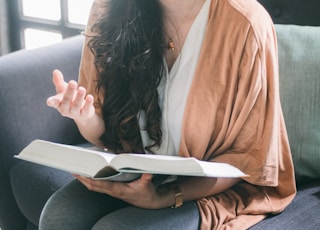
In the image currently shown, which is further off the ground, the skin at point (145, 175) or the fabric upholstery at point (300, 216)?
the skin at point (145, 175)

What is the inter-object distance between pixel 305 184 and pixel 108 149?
46cm

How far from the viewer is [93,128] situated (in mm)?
1218

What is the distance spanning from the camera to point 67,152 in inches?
38.9

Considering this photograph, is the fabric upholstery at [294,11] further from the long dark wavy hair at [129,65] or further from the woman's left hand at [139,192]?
the woman's left hand at [139,192]

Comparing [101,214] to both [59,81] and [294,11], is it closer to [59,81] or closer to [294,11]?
[59,81]

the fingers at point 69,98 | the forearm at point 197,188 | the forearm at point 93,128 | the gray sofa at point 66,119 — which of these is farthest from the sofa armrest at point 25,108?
the forearm at point 197,188

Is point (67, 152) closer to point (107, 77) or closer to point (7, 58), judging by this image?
point (107, 77)

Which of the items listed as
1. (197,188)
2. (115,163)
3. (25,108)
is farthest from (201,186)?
(25,108)

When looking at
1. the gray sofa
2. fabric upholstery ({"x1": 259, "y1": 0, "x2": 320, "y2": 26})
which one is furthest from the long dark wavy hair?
fabric upholstery ({"x1": 259, "y1": 0, "x2": 320, "y2": 26})

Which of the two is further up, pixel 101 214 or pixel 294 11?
pixel 294 11

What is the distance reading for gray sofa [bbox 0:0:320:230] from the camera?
4.09ft

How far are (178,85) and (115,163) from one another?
11.5 inches

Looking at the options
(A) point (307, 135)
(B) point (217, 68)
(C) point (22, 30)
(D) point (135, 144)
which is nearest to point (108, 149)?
(D) point (135, 144)

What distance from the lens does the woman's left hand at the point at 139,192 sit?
1.05 metres
